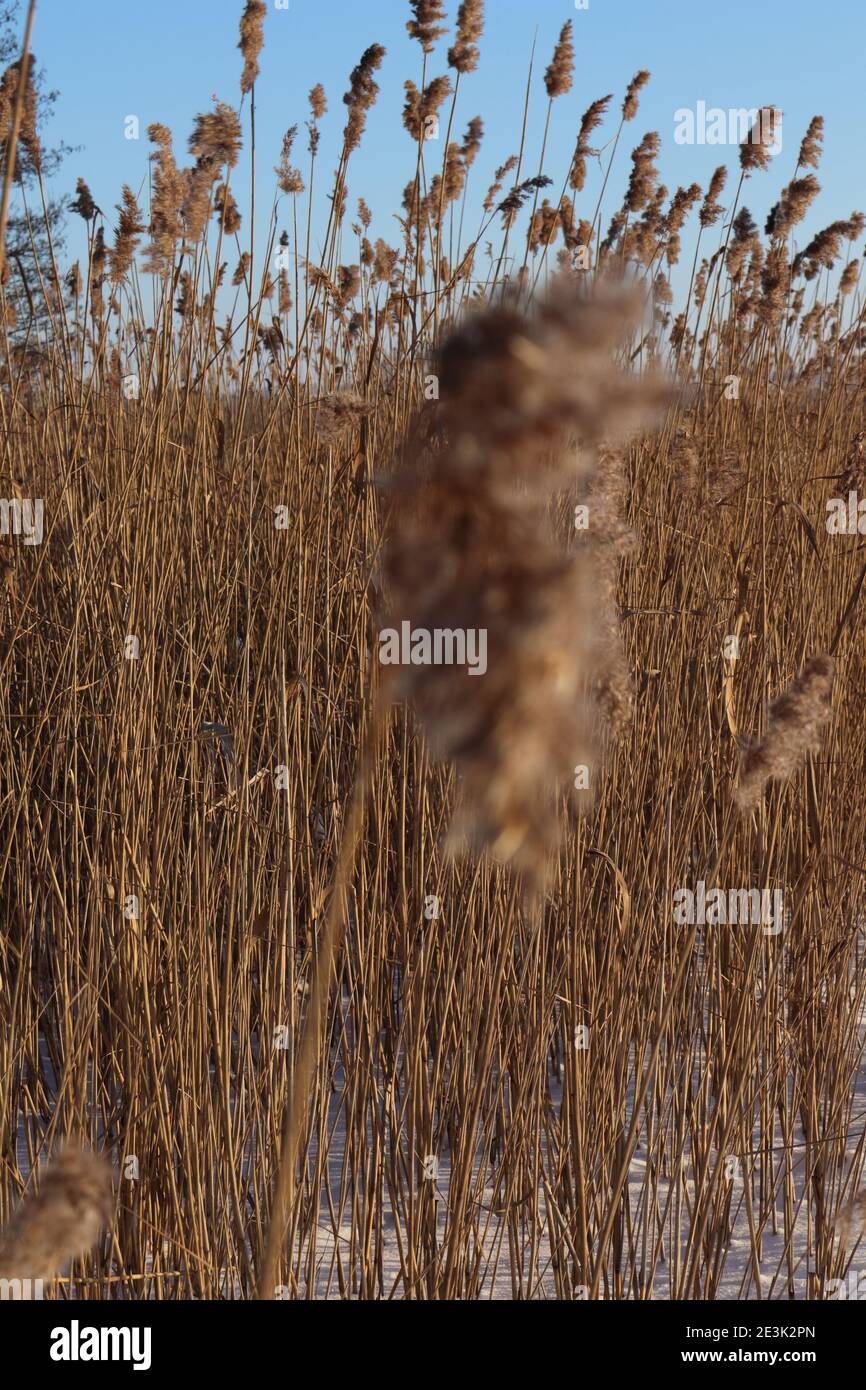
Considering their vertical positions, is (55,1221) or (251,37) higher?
(251,37)

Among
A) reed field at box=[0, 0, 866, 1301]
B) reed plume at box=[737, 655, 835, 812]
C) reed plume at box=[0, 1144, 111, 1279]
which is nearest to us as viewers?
reed plume at box=[0, 1144, 111, 1279]

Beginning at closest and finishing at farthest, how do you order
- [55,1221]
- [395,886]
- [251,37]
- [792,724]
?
[55,1221] < [792,724] < [251,37] < [395,886]

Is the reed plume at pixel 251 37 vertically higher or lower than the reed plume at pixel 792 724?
higher

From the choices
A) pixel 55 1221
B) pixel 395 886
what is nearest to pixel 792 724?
pixel 55 1221

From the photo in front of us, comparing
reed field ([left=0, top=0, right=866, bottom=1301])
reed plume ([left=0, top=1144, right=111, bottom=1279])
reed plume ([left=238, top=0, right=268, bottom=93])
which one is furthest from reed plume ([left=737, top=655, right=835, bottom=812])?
reed plume ([left=238, top=0, right=268, bottom=93])

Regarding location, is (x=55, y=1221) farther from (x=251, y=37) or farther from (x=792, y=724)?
(x=251, y=37)

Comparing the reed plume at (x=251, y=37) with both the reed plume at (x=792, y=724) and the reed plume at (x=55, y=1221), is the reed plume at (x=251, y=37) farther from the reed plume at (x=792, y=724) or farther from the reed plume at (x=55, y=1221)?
the reed plume at (x=55, y=1221)

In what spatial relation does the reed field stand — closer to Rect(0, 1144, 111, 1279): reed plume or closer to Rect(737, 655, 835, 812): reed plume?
Rect(737, 655, 835, 812): reed plume

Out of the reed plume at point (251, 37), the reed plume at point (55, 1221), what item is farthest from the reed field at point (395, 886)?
the reed plume at point (55, 1221)

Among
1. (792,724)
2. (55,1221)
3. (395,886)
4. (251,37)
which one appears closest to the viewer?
(55,1221)

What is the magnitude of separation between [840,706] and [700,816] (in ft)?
1.41

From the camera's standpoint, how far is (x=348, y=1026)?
67.3 inches
